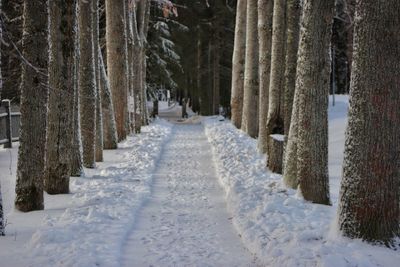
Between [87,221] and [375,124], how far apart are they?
4097 mm

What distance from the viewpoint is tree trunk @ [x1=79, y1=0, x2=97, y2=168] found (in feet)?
40.3

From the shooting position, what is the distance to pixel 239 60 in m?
23.7

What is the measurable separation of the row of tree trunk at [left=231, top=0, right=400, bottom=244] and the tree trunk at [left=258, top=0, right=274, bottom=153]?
0.09ft

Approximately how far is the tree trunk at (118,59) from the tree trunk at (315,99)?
33.9 feet

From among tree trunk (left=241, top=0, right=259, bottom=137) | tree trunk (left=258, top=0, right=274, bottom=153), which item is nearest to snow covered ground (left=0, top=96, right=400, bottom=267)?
tree trunk (left=258, top=0, right=274, bottom=153)

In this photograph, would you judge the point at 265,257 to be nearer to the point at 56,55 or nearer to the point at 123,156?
the point at 56,55

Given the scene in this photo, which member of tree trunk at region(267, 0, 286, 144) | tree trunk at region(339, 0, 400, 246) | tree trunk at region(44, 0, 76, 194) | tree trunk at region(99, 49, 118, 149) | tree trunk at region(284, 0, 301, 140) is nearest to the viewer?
tree trunk at region(339, 0, 400, 246)

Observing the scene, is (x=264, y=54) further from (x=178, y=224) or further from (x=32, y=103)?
(x=32, y=103)

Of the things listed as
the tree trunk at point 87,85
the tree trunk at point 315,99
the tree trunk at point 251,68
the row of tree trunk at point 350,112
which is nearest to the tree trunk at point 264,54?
the row of tree trunk at point 350,112

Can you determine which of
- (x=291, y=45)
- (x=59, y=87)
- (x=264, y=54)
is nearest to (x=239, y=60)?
(x=264, y=54)

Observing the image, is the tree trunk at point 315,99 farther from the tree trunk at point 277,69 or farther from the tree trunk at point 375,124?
the tree trunk at point 277,69

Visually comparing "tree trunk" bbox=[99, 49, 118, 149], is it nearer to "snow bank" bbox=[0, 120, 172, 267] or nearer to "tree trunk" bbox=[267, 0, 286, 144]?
"snow bank" bbox=[0, 120, 172, 267]

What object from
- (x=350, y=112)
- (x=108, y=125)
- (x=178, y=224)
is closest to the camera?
(x=350, y=112)

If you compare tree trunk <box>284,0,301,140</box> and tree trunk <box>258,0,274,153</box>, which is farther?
tree trunk <box>258,0,274,153</box>
